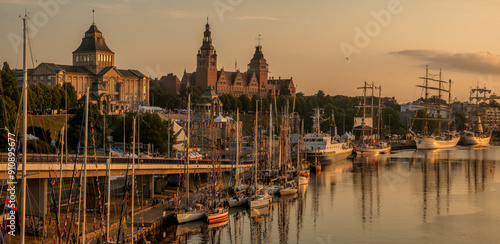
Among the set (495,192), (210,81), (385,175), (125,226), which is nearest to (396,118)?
(210,81)

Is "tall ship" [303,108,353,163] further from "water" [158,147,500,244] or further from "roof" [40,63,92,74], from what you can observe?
"roof" [40,63,92,74]

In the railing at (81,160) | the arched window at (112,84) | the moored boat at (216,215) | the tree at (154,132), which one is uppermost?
the arched window at (112,84)

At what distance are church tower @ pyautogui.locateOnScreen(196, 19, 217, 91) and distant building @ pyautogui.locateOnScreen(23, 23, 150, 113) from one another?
3541 centimetres

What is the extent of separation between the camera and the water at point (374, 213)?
46.1 m

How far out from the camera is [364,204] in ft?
201

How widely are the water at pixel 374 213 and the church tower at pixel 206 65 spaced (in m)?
100

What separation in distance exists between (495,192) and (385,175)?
720 inches

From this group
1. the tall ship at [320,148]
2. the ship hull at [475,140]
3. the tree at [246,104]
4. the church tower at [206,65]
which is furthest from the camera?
the church tower at [206,65]

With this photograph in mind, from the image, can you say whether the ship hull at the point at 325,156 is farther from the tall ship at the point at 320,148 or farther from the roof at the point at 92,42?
the roof at the point at 92,42

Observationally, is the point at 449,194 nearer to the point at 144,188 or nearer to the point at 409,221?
the point at 409,221

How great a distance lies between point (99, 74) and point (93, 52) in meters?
8.51

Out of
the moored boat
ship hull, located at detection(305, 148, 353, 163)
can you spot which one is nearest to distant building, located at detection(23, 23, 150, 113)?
ship hull, located at detection(305, 148, 353, 163)

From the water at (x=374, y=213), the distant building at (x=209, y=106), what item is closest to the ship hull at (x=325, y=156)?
the water at (x=374, y=213)

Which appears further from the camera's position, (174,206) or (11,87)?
(11,87)
